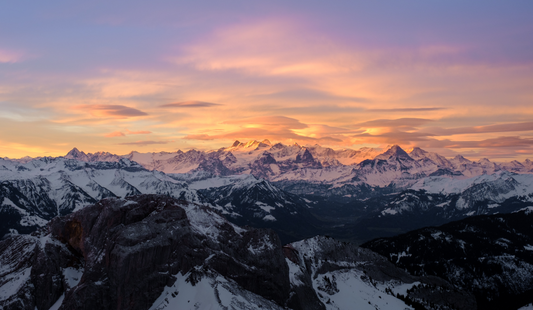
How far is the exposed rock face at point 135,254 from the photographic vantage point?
152875mm

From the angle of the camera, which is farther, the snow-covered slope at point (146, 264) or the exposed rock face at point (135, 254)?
the snow-covered slope at point (146, 264)

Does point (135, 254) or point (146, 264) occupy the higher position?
point (135, 254)

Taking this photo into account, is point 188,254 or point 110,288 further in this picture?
point 188,254

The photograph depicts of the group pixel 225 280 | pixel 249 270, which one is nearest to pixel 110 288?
pixel 225 280

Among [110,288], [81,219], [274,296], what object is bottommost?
[274,296]

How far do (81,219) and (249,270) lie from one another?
69760 mm

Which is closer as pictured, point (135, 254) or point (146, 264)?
point (135, 254)

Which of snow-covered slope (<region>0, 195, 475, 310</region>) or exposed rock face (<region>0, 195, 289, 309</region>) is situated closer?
exposed rock face (<region>0, 195, 289, 309</region>)

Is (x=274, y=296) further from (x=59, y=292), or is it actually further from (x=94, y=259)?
(x=59, y=292)

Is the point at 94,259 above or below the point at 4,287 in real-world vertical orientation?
above

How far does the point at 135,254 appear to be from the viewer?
155000 millimetres

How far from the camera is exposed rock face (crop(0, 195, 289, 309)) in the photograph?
153 m

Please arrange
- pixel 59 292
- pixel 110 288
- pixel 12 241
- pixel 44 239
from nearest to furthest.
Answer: pixel 110 288, pixel 59 292, pixel 44 239, pixel 12 241

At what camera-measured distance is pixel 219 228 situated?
189000 mm
